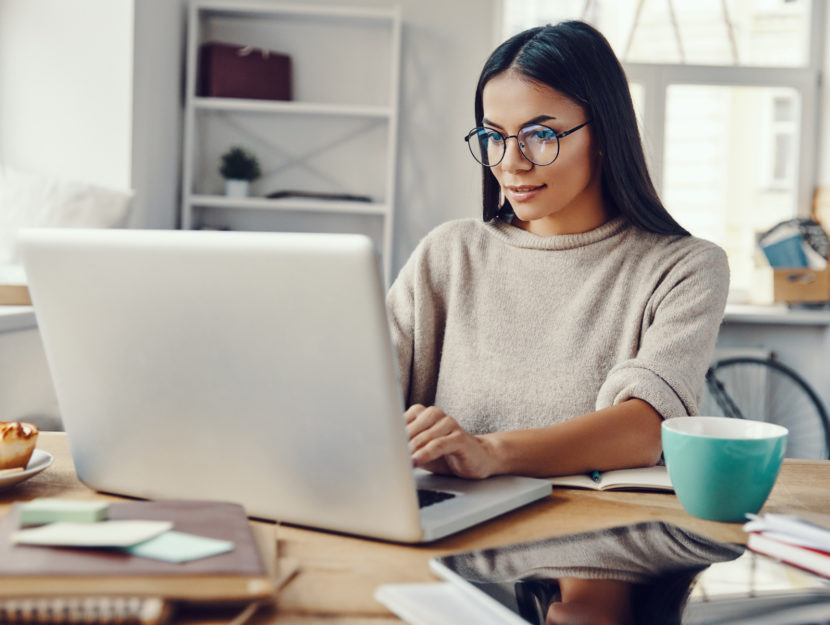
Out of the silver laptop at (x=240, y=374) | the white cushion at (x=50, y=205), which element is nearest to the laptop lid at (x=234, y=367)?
the silver laptop at (x=240, y=374)

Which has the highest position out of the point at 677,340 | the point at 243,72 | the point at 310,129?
the point at 243,72

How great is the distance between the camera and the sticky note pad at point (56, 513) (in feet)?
1.82

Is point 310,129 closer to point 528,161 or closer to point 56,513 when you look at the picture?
point 528,161

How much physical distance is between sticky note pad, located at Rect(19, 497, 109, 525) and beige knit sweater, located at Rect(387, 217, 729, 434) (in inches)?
26.8

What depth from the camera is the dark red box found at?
3.54 metres

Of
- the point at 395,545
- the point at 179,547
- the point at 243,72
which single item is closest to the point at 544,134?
the point at 395,545

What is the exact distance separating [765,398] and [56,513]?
3650mm

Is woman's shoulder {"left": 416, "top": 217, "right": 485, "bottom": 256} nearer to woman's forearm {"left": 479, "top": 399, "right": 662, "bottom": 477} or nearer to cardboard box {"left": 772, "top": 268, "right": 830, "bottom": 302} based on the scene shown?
woman's forearm {"left": 479, "top": 399, "right": 662, "bottom": 477}

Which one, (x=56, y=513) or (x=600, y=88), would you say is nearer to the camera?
(x=56, y=513)

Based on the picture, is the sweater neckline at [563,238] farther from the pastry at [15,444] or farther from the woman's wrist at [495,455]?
the pastry at [15,444]

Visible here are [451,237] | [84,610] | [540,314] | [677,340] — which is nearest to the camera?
[84,610]

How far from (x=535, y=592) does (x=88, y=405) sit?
439 millimetres

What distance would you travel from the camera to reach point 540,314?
1299 mm

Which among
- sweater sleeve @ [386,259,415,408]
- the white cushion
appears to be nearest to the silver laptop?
sweater sleeve @ [386,259,415,408]
